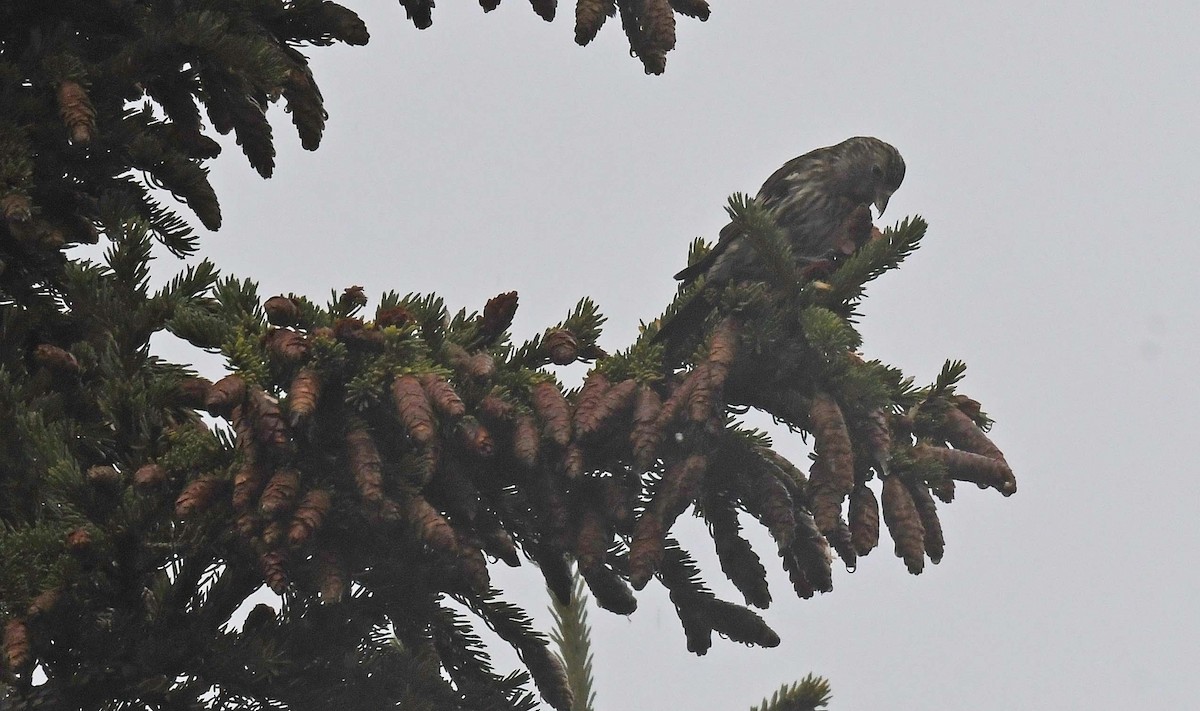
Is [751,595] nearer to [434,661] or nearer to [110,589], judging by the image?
[434,661]

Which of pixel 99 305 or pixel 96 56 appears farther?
pixel 96 56

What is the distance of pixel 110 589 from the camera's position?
201 centimetres

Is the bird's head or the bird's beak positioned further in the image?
the bird's beak

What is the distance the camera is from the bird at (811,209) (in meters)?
2.70

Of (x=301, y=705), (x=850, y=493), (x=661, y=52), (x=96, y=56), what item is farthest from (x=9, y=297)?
(x=850, y=493)

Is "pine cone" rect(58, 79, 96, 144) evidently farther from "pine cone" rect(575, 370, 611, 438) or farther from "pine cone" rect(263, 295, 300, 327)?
"pine cone" rect(575, 370, 611, 438)

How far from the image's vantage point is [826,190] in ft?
15.3

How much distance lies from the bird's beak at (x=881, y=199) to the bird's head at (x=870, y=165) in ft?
0.11

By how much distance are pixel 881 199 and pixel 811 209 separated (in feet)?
3.31

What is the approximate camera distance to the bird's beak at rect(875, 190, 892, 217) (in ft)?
17.4

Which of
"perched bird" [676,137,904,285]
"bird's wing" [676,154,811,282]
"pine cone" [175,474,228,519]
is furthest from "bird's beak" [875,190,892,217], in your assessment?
"pine cone" [175,474,228,519]

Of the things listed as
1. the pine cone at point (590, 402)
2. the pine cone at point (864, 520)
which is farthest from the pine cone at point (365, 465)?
the pine cone at point (864, 520)

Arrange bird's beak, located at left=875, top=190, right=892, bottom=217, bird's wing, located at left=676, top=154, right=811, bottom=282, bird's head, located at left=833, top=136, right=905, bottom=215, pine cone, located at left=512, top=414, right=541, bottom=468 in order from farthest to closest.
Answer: bird's beak, located at left=875, top=190, right=892, bottom=217 < bird's head, located at left=833, top=136, right=905, bottom=215 < bird's wing, located at left=676, top=154, right=811, bottom=282 < pine cone, located at left=512, top=414, right=541, bottom=468

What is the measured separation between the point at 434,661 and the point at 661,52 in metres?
1.33
